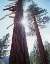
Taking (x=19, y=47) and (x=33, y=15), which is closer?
(x=19, y=47)

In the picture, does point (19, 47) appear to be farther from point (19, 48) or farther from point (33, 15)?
point (33, 15)

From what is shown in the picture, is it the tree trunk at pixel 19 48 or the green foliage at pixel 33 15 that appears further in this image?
the green foliage at pixel 33 15

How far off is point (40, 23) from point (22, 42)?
13.1m

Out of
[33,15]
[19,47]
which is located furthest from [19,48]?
[33,15]

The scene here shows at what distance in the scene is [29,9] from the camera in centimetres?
1552

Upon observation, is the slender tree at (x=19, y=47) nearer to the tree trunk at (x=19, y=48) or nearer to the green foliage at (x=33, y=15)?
the tree trunk at (x=19, y=48)

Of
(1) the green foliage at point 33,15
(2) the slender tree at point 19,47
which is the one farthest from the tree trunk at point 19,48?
(1) the green foliage at point 33,15

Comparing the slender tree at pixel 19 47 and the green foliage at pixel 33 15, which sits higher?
the green foliage at pixel 33 15

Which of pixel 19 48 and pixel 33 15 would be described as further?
pixel 33 15

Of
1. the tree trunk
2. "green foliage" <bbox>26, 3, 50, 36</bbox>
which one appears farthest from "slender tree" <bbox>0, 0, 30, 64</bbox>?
"green foliage" <bbox>26, 3, 50, 36</bbox>

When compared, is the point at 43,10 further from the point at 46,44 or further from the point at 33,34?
the point at 46,44

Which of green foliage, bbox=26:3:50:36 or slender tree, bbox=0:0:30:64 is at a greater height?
green foliage, bbox=26:3:50:36

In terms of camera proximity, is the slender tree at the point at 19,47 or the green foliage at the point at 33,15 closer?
the slender tree at the point at 19,47

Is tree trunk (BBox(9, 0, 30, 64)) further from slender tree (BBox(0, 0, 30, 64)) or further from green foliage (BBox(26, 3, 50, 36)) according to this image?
green foliage (BBox(26, 3, 50, 36))
